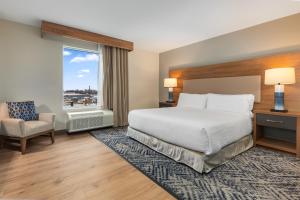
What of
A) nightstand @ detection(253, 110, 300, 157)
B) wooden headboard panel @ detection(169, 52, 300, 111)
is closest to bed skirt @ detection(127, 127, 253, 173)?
nightstand @ detection(253, 110, 300, 157)

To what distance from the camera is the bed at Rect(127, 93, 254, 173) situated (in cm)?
208

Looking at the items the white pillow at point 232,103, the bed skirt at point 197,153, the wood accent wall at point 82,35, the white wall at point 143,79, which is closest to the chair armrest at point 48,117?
the wood accent wall at point 82,35

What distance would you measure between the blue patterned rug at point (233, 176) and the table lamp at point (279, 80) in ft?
2.72

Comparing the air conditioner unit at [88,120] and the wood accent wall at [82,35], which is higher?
the wood accent wall at [82,35]

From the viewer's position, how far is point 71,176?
2031 mm

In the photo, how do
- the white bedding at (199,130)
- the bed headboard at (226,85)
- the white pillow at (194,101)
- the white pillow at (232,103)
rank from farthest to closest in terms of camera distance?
the white pillow at (194,101) < the bed headboard at (226,85) < the white pillow at (232,103) < the white bedding at (199,130)

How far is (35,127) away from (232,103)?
367 cm

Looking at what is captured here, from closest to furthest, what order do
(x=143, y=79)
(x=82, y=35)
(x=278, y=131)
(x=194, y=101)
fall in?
(x=278, y=131) → (x=82, y=35) → (x=194, y=101) → (x=143, y=79)

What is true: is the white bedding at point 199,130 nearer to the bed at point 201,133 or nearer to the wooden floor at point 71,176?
the bed at point 201,133

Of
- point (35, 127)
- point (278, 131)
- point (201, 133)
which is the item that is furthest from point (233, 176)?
point (35, 127)

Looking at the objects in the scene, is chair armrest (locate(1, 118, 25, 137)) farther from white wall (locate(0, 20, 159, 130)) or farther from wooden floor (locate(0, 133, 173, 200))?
white wall (locate(0, 20, 159, 130))

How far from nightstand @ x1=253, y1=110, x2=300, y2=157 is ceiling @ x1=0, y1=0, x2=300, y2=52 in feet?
5.65

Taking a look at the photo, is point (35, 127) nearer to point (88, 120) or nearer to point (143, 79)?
point (88, 120)

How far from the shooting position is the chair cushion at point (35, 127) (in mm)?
2797
